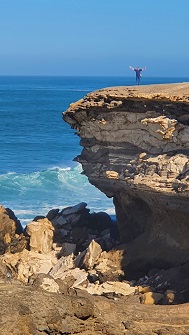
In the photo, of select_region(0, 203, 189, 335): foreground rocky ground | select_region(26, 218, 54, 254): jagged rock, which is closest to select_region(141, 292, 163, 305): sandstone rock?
select_region(0, 203, 189, 335): foreground rocky ground

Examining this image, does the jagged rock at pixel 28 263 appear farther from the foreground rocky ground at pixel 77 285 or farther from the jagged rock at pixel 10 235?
the jagged rock at pixel 10 235

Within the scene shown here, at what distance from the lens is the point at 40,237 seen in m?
24.4

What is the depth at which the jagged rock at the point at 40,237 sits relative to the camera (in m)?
24.3

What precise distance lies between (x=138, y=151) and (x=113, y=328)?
7.78 metres

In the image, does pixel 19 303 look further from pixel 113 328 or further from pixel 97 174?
pixel 97 174

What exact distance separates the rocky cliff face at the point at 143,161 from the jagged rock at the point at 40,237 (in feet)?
8.90

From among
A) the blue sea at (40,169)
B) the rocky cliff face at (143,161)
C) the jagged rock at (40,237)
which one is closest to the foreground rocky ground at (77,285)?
the jagged rock at (40,237)

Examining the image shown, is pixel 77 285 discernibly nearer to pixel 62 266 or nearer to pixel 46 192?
pixel 62 266

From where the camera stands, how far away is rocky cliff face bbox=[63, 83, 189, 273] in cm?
1908

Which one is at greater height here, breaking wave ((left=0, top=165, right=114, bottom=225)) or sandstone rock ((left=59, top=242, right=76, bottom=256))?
sandstone rock ((left=59, top=242, right=76, bottom=256))

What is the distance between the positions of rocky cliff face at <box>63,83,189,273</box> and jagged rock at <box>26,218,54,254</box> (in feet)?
8.90

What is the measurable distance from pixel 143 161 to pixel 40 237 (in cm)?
617

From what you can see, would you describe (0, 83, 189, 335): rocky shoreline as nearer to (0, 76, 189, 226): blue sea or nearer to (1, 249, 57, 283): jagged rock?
(1, 249, 57, 283): jagged rock

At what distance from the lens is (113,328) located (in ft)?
45.3
